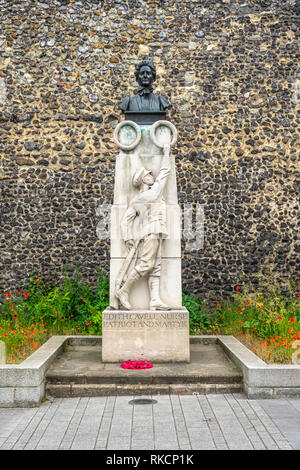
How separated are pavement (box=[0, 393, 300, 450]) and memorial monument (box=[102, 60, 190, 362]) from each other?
3.43 feet

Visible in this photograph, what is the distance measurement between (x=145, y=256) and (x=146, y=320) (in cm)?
89

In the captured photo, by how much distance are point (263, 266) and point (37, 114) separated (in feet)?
23.2

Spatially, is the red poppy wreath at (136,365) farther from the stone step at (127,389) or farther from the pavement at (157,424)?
the pavement at (157,424)

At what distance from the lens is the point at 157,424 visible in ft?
16.3

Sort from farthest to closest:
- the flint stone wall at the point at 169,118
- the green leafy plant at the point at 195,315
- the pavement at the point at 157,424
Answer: the flint stone wall at the point at 169,118 → the green leafy plant at the point at 195,315 → the pavement at the point at 157,424

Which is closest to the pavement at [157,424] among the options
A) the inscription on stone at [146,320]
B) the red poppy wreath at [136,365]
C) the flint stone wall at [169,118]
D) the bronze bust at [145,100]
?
the red poppy wreath at [136,365]

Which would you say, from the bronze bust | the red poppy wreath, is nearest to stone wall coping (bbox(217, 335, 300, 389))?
the red poppy wreath

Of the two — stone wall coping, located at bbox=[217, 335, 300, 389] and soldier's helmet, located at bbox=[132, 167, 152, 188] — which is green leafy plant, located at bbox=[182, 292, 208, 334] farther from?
stone wall coping, located at bbox=[217, 335, 300, 389]

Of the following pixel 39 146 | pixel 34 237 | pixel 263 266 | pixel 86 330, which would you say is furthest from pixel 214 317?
pixel 39 146

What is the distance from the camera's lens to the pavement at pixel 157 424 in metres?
4.46

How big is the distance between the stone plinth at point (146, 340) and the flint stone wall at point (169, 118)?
592 cm

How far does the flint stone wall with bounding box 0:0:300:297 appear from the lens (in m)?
12.8

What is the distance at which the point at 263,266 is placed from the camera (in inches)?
504

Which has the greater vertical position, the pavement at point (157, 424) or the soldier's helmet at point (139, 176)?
the soldier's helmet at point (139, 176)
